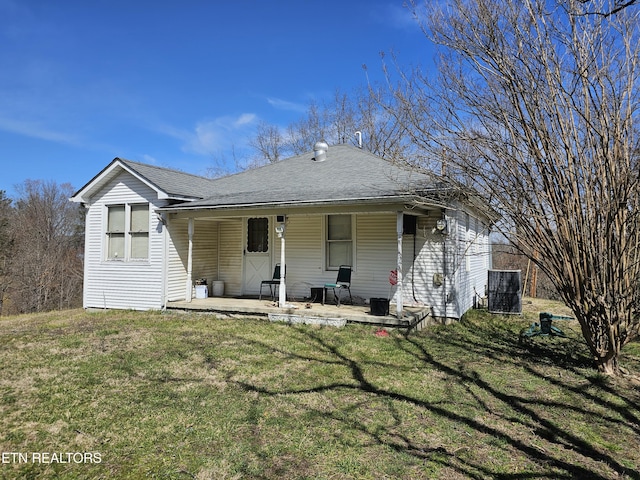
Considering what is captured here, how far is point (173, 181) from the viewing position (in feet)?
36.0

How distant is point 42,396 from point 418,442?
4099 mm

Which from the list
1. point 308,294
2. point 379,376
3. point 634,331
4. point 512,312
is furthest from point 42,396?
point 512,312

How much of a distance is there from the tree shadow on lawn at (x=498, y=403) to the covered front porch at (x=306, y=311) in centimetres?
65

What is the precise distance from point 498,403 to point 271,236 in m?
7.42

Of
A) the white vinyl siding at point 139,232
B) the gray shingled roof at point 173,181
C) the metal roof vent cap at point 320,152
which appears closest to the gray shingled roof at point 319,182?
the metal roof vent cap at point 320,152

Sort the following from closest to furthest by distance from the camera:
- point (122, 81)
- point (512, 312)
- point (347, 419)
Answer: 1. point (347, 419)
2. point (512, 312)
3. point (122, 81)

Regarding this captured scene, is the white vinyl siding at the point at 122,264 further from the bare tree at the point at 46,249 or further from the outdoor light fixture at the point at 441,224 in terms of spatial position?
the bare tree at the point at 46,249

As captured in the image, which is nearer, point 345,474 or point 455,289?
point 345,474

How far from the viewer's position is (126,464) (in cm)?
306

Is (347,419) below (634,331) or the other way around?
below

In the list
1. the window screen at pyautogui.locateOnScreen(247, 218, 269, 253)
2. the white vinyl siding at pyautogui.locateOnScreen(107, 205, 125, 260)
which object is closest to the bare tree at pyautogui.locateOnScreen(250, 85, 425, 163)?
the window screen at pyautogui.locateOnScreen(247, 218, 269, 253)

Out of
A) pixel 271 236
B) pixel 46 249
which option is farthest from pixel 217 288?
pixel 46 249

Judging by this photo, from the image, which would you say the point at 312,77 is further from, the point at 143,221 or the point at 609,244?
the point at 609,244

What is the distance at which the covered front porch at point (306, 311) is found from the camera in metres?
7.79
